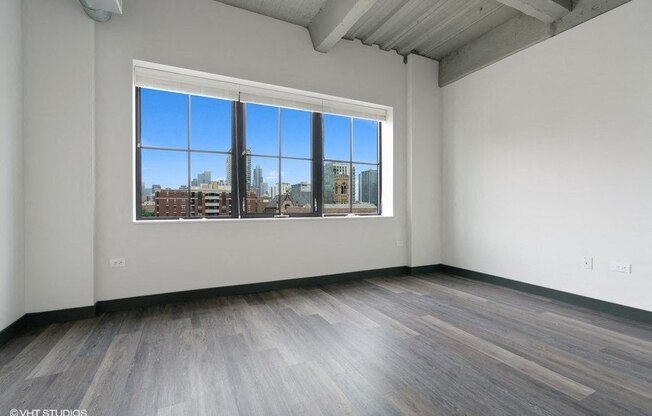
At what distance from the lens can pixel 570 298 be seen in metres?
3.04

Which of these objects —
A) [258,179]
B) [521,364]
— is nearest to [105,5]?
[258,179]

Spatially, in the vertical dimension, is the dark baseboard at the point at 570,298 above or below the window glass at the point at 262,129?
below

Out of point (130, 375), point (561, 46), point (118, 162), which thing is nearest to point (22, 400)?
point (130, 375)

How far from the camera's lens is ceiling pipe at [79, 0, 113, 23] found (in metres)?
2.46

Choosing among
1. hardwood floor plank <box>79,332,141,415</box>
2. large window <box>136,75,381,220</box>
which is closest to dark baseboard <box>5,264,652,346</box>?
hardwood floor plank <box>79,332,141,415</box>

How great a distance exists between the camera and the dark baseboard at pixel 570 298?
2.59 metres

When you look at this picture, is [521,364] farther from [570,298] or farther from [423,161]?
[423,161]

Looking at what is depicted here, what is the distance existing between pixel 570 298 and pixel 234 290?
3.69 m

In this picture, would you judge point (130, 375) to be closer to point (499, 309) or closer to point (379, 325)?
point (379, 325)

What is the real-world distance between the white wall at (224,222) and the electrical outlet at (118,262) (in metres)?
0.05

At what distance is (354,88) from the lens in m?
3.94

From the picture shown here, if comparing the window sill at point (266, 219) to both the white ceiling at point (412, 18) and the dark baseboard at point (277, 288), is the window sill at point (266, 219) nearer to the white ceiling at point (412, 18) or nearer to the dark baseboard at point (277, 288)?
the dark baseboard at point (277, 288)

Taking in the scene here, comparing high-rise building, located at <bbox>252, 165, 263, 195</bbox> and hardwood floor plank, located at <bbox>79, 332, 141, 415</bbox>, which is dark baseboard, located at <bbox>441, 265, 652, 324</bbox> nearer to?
high-rise building, located at <bbox>252, 165, 263, 195</bbox>

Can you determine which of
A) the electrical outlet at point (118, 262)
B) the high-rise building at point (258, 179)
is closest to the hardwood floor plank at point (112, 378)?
the electrical outlet at point (118, 262)
